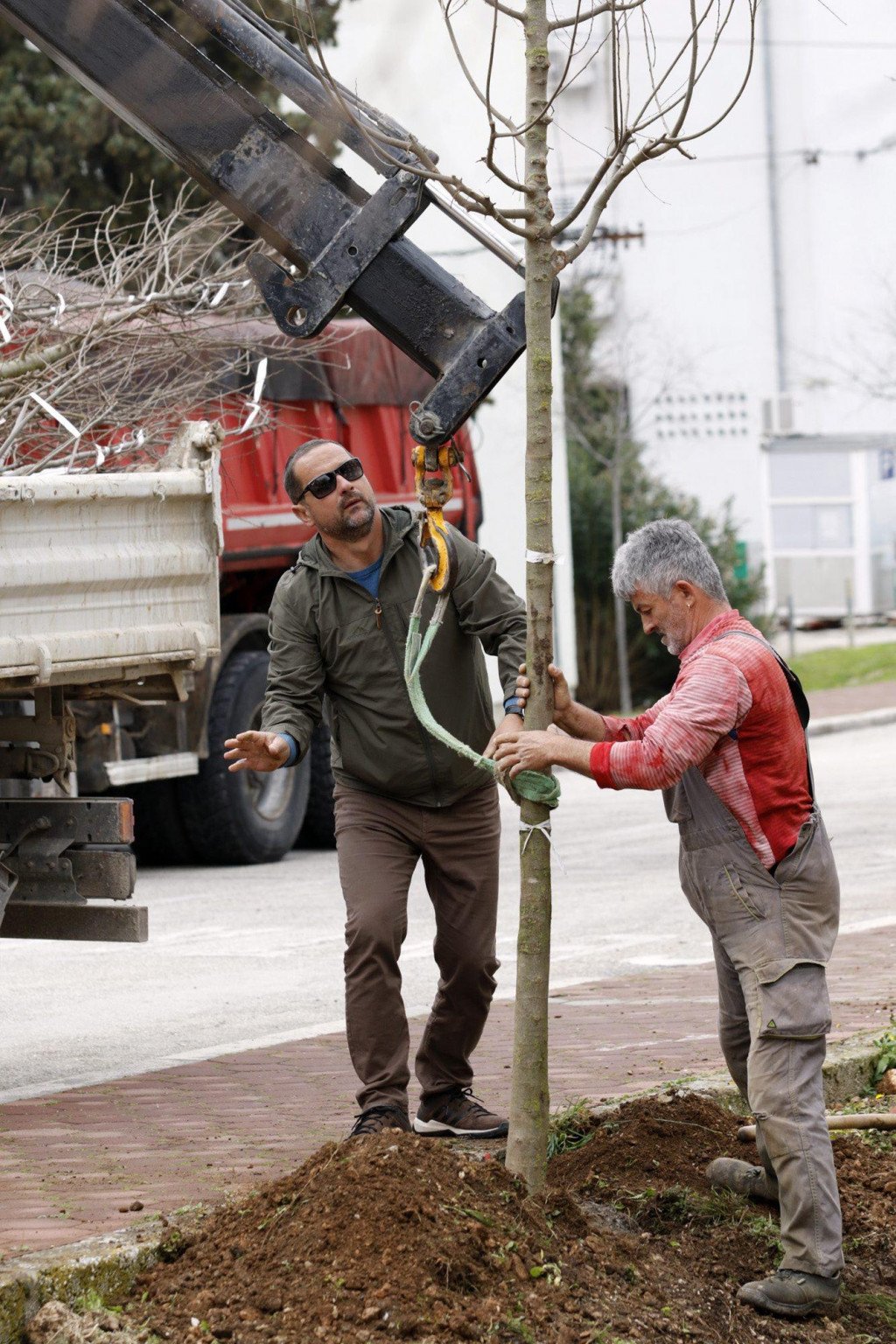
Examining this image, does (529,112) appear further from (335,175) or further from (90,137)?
(90,137)

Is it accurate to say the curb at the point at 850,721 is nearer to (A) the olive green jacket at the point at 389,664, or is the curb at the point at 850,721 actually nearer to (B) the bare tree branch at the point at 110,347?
(B) the bare tree branch at the point at 110,347

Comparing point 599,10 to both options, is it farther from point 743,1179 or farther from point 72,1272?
point 72,1272

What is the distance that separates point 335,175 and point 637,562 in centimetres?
158

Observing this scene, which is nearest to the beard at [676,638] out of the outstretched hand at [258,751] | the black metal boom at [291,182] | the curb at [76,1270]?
the black metal boom at [291,182]

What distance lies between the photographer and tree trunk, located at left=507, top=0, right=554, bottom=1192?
420 centimetres

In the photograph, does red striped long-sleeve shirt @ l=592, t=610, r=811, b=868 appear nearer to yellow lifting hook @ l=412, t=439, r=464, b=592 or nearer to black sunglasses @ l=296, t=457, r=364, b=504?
yellow lifting hook @ l=412, t=439, r=464, b=592

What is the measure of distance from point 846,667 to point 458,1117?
21823 mm

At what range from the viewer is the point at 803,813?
4.27 meters

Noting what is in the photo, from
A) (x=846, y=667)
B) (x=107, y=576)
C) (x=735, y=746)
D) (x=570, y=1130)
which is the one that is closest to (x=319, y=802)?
(x=107, y=576)

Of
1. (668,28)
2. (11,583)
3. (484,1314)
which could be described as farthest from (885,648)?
(484,1314)

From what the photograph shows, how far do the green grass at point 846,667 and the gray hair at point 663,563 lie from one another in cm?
2010

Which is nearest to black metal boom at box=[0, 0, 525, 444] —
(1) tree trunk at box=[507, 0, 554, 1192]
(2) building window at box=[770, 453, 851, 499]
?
(1) tree trunk at box=[507, 0, 554, 1192]

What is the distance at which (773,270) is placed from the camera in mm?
39250

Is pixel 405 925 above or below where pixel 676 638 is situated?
below
